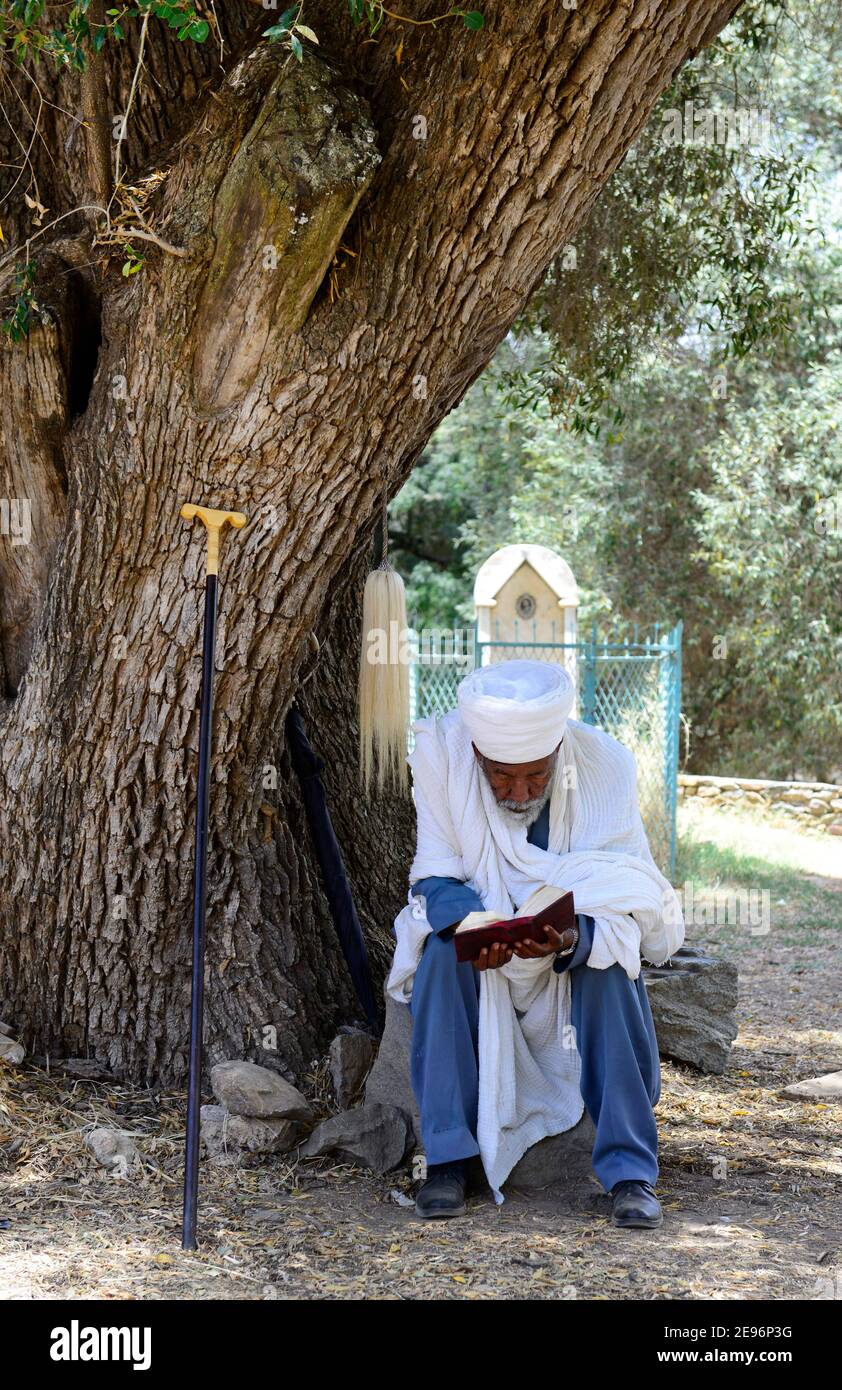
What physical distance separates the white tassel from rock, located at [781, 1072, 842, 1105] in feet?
6.09

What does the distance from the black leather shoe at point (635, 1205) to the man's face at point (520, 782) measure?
1.02 metres

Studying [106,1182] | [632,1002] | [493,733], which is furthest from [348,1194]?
[493,733]

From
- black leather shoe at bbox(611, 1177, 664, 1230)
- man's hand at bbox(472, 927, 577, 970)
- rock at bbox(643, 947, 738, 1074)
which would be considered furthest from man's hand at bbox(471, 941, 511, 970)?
rock at bbox(643, 947, 738, 1074)

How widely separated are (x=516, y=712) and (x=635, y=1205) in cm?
127

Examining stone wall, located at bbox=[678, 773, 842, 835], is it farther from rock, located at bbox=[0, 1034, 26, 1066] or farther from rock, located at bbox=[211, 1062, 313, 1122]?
rock, located at bbox=[0, 1034, 26, 1066]

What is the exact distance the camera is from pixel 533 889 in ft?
11.7

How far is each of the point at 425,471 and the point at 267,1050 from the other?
17.9 m

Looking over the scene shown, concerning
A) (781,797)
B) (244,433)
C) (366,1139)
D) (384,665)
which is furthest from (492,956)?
(781,797)

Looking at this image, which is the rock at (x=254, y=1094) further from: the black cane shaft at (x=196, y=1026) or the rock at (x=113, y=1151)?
A: the black cane shaft at (x=196, y=1026)

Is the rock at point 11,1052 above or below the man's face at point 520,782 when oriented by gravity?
below

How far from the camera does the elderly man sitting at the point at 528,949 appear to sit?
11.3ft

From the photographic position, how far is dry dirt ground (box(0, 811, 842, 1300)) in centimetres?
298

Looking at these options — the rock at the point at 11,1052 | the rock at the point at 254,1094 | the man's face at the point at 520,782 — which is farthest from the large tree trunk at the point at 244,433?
the man's face at the point at 520,782

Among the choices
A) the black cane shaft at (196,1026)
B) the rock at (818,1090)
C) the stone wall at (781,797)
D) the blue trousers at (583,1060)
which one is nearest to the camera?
the black cane shaft at (196,1026)
